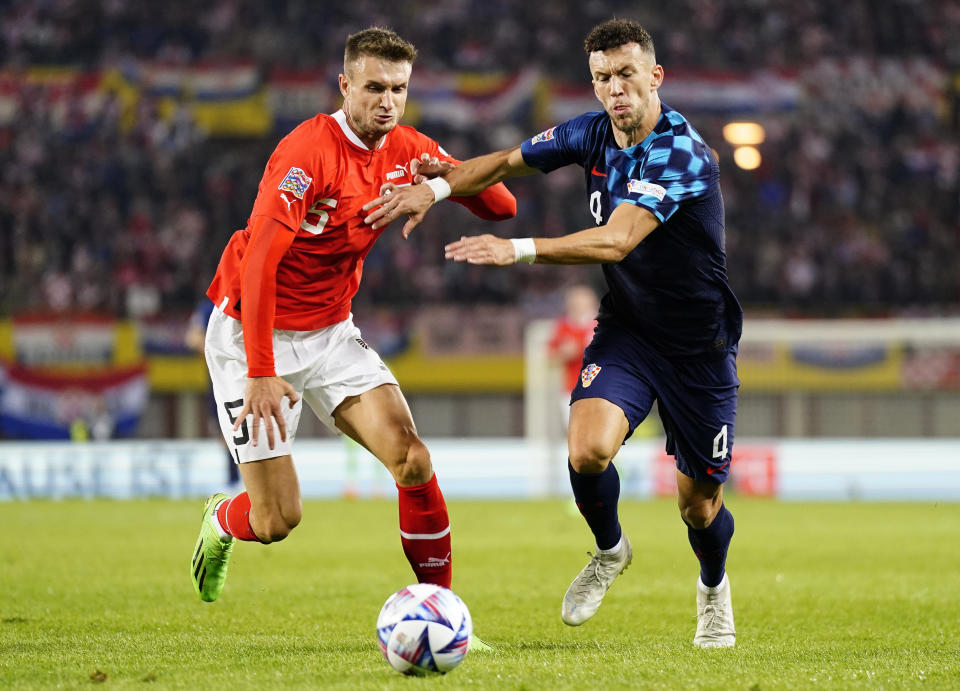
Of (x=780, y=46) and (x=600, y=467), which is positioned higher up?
(x=780, y=46)

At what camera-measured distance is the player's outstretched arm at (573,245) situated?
4391mm

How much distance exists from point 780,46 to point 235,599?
23.1 m

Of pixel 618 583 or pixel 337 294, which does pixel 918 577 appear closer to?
pixel 618 583

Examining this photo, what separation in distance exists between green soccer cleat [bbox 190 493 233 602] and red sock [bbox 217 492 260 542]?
0.28ft

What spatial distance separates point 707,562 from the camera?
5.67 metres

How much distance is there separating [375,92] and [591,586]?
7.69 ft

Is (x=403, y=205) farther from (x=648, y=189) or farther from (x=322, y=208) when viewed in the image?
(x=648, y=189)

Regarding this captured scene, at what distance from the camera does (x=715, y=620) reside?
18.1ft

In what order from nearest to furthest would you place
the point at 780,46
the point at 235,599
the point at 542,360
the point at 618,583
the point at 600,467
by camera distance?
→ the point at 600,467 → the point at 235,599 → the point at 618,583 → the point at 542,360 → the point at 780,46

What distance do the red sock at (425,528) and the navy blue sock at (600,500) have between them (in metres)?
0.60

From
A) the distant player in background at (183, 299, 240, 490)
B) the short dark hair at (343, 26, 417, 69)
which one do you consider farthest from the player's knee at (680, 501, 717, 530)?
the distant player in background at (183, 299, 240, 490)

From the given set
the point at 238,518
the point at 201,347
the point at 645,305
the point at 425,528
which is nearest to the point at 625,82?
the point at 645,305

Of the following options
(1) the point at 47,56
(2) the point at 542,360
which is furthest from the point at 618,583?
(1) the point at 47,56

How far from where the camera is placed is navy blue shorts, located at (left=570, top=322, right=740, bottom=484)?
5.46m
